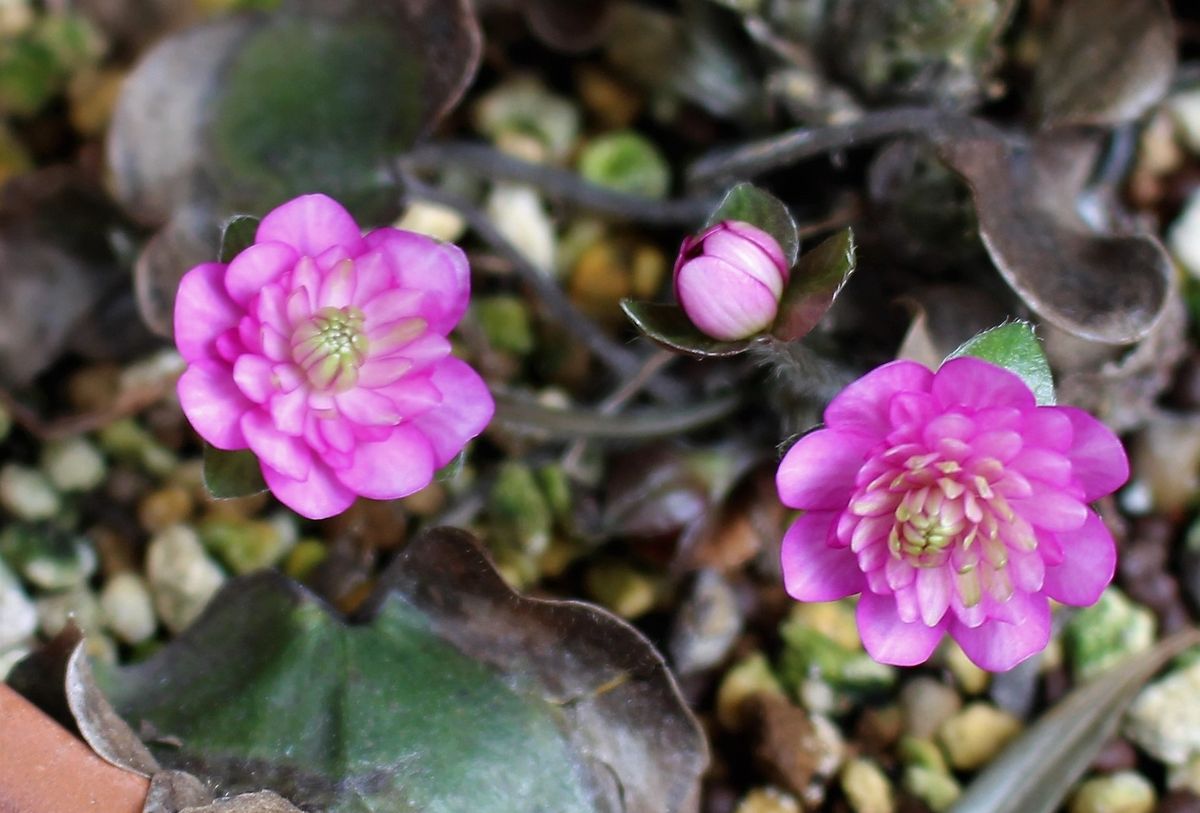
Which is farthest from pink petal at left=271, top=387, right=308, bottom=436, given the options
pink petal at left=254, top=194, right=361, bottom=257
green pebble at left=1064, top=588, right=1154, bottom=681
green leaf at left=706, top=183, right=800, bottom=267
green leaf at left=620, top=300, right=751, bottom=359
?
green pebble at left=1064, top=588, right=1154, bottom=681

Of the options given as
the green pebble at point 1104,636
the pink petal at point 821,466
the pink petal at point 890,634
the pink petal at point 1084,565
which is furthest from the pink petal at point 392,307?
the green pebble at point 1104,636

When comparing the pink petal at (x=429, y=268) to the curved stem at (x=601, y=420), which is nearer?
the pink petal at (x=429, y=268)

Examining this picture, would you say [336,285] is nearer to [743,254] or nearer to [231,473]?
[231,473]

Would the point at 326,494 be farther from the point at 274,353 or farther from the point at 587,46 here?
the point at 587,46

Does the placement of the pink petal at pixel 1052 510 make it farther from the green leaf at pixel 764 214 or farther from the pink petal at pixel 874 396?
the green leaf at pixel 764 214

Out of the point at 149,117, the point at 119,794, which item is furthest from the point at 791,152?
the point at 119,794

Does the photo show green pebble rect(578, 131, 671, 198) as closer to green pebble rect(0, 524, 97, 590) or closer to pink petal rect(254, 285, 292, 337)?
pink petal rect(254, 285, 292, 337)

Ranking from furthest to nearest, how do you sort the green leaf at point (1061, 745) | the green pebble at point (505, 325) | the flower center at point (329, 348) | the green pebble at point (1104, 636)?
the green pebble at point (505, 325)
the green pebble at point (1104, 636)
the green leaf at point (1061, 745)
the flower center at point (329, 348)
